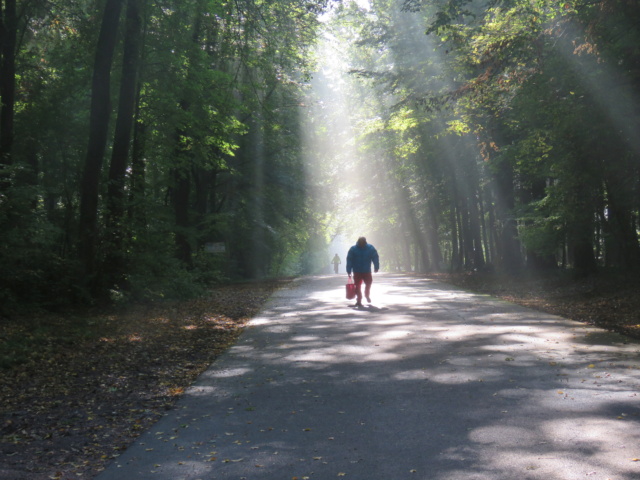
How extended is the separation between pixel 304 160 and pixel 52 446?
3222 cm

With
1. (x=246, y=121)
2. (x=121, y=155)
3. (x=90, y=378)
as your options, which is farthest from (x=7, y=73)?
(x=246, y=121)

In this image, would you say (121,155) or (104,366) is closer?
(104,366)

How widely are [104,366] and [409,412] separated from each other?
4.76 metres

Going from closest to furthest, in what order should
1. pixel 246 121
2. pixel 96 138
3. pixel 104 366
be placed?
1. pixel 104 366
2. pixel 96 138
3. pixel 246 121

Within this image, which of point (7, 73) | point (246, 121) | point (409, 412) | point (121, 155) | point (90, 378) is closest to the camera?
point (409, 412)

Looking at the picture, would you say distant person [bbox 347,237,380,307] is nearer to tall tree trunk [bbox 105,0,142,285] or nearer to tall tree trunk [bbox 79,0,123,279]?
tall tree trunk [bbox 105,0,142,285]

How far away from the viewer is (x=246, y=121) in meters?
31.3

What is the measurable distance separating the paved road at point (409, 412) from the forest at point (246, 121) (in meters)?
5.86

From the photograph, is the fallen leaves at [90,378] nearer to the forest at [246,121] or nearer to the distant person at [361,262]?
the forest at [246,121]

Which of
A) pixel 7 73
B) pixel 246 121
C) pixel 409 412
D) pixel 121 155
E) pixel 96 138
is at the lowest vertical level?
pixel 409 412

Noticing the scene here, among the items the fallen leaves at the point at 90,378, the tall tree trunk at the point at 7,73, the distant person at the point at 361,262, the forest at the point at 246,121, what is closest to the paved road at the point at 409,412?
the fallen leaves at the point at 90,378

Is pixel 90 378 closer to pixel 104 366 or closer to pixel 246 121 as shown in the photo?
pixel 104 366

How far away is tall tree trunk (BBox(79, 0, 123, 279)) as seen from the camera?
51.3 feet

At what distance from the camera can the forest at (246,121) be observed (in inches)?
553
